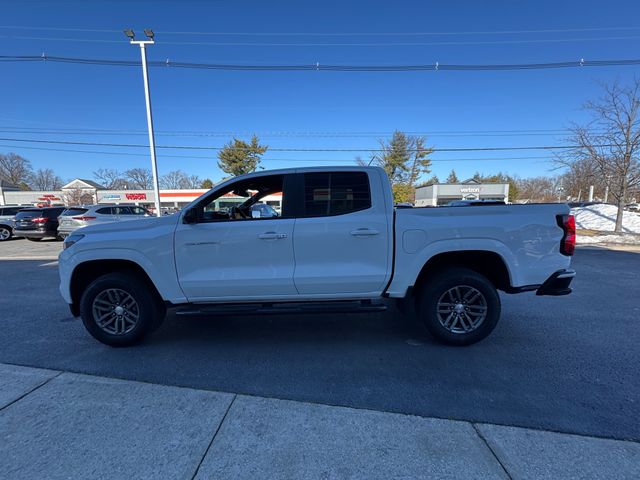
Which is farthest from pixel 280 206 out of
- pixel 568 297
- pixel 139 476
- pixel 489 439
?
pixel 568 297

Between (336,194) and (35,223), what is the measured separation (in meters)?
16.9

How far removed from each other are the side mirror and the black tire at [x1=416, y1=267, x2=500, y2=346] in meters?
2.70

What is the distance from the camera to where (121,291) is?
3463 millimetres

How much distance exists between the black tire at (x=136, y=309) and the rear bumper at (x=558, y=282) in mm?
4486

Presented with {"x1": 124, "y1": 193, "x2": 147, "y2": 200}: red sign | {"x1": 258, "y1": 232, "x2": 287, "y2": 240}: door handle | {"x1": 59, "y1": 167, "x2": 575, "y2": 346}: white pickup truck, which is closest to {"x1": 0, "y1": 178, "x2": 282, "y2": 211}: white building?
{"x1": 124, "y1": 193, "x2": 147, "y2": 200}: red sign

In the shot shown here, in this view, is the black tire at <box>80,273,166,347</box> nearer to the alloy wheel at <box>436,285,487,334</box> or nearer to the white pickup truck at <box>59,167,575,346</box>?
the white pickup truck at <box>59,167,575,346</box>

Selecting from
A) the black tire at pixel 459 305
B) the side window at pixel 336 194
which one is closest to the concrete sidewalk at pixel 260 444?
the black tire at pixel 459 305

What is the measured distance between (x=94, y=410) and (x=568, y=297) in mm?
6866

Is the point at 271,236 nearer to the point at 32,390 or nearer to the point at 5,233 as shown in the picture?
the point at 32,390

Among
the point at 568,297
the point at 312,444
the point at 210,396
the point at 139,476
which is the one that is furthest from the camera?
the point at 568,297

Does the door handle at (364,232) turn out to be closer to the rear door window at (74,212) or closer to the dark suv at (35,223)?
the rear door window at (74,212)

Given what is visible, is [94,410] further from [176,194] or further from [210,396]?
[176,194]

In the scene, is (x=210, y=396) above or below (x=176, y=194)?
below

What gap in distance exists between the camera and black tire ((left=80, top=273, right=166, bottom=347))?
11.2ft
